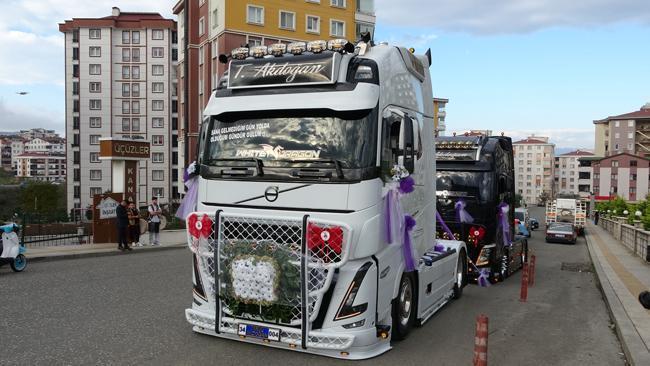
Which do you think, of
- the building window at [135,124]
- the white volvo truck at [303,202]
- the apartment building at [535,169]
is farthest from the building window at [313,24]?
the apartment building at [535,169]

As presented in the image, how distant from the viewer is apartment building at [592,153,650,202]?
103250mm

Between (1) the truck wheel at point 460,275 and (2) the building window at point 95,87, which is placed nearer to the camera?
(1) the truck wheel at point 460,275

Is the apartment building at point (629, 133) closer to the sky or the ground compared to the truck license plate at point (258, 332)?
closer to the sky

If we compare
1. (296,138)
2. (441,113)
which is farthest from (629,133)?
(296,138)

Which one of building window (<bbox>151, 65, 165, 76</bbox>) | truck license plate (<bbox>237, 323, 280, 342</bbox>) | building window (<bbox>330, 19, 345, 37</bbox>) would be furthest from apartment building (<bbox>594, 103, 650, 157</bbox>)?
truck license plate (<bbox>237, 323, 280, 342</bbox>)

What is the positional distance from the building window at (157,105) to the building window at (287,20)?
3956 cm

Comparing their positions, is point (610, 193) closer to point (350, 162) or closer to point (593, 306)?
point (593, 306)

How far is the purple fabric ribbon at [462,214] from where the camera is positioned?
1229cm

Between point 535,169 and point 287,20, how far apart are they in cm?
14508

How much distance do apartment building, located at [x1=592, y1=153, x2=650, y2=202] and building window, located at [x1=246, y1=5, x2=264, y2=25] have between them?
86254 mm

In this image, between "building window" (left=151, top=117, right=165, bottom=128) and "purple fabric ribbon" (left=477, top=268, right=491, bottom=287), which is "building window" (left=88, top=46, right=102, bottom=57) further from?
"purple fabric ribbon" (left=477, top=268, right=491, bottom=287)

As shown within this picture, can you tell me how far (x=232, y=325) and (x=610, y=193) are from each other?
117 metres

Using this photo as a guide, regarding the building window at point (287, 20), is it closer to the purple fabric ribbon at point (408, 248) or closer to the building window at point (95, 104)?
the purple fabric ribbon at point (408, 248)

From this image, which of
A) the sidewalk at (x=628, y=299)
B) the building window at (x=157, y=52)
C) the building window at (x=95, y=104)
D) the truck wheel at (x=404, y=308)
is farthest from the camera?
the building window at (x=157, y=52)
